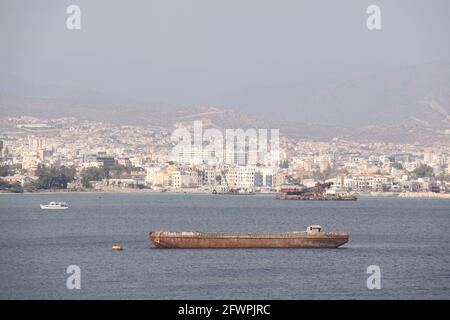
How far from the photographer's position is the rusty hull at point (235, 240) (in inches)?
2169

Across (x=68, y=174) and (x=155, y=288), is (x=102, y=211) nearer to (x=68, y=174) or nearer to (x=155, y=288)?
(x=155, y=288)

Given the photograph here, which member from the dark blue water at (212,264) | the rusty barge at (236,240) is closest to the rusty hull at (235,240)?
the rusty barge at (236,240)

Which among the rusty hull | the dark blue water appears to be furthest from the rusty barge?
the dark blue water

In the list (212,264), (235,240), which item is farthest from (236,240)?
(212,264)

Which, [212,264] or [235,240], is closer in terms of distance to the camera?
[212,264]

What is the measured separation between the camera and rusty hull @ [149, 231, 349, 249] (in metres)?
55.1

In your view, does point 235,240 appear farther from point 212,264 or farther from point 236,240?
point 212,264

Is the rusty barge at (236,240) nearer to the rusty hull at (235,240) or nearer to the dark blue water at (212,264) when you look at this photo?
the rusty hull at (235,240)

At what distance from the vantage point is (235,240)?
2179 inches

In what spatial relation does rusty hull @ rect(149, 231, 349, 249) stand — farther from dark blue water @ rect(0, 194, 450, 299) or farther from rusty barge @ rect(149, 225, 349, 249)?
dark blue water @ rect(0, 194, 450, 299)

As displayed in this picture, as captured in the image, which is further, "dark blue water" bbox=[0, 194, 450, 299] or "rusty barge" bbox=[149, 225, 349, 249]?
"rusty barge" bbox=[149, 225, 349, 249]
